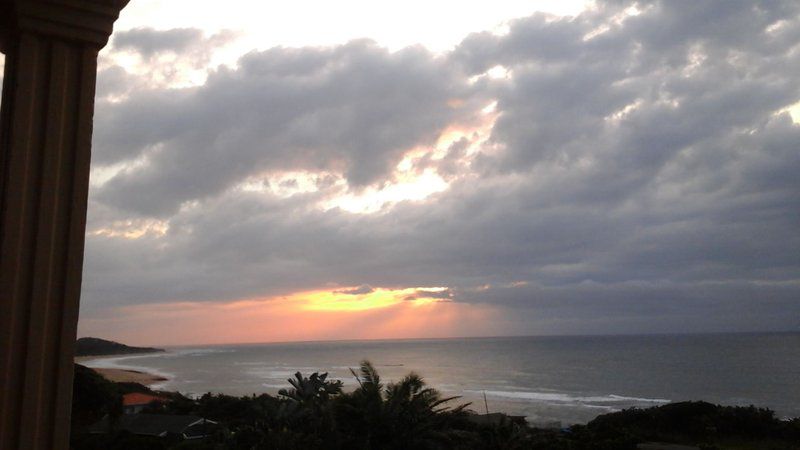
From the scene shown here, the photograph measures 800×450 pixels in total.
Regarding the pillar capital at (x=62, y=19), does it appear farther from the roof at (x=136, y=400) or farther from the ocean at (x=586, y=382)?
the ocean at (x=586, y=382)

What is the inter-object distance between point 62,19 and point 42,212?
64cm

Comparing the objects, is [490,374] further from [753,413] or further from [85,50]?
[85,50]

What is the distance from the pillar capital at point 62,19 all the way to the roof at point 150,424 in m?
26.5

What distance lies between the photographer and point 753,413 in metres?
26.7

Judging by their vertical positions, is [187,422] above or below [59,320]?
below

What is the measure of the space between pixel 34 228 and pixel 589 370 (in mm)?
86404

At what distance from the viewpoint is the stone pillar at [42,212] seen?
72.4 inches

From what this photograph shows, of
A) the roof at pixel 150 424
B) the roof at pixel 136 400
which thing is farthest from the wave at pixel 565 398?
the roof at pixel 150 424

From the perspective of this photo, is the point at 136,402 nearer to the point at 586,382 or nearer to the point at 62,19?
the point at 62,19

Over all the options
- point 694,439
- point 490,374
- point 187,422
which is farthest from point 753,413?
point 490,374

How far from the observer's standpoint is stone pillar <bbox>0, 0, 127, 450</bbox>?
184cm

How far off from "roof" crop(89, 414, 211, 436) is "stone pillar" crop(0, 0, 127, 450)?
26.5 metres

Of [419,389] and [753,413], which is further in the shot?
[753,413]

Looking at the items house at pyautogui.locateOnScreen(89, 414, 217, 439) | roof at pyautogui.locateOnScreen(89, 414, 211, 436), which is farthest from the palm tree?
roof at pyautogui.locateOnScreen(89, 414, 211, 436)
